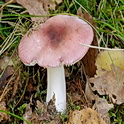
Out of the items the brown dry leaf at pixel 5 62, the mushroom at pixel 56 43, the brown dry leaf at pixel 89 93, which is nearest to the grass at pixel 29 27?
the brown dry leaf at pixel 5 62

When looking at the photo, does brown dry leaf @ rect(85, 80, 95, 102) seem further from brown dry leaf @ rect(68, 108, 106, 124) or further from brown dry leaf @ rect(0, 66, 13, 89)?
brown dry leaf @ rect(0, 66, 13, 89)

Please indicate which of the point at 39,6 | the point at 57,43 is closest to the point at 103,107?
the point at 57,43

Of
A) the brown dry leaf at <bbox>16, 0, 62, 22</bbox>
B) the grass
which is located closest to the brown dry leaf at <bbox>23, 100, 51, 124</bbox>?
the grass

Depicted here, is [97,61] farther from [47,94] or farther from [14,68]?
[14,68]

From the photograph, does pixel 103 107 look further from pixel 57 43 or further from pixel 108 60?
pixel 57 43

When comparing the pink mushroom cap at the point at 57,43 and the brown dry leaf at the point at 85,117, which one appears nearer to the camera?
the pink mushroom cap at the point at 57,43

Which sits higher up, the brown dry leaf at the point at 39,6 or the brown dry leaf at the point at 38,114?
the brown dry leaf at the point at 39,6

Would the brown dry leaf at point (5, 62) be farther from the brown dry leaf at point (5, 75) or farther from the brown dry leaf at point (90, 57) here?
the brown dry leaf at point (90, 57)
